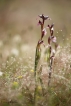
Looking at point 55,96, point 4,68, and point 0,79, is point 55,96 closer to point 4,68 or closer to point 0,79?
point 0,79

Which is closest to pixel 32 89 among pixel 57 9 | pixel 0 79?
pixel 0 79

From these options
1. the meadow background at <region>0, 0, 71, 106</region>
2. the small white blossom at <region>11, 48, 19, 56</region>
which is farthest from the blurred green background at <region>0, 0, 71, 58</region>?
the small white blossom at <region>11, 48, 19, 56</region>

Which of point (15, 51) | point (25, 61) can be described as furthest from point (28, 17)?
point (25, 61)

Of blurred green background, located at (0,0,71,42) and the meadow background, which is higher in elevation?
blurred green background, located at (0,0,71,42)

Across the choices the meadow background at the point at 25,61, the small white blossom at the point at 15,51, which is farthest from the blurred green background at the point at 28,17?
the small white blossom at the point at 15,51

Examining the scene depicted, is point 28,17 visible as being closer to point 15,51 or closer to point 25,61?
point 15,51

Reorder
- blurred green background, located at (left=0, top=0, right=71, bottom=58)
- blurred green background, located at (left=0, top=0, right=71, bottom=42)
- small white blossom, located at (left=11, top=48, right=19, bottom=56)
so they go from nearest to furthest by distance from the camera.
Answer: small white blossom, located at (left=11, top=48, right=19, bottom=56)
blurred green background, located at (left=0, top=0, right=71, bottom=58)
blurred green background, located at (left=0, top=0, right=71, bottom=42)

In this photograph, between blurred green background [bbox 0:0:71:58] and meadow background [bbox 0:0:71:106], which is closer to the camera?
meadow background [bbox 0:0:71:106]

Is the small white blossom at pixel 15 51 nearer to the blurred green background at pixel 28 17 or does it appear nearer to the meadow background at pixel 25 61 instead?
the meadow background at pixel 25 61

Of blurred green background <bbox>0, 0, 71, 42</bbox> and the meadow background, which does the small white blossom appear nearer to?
the meadow background
